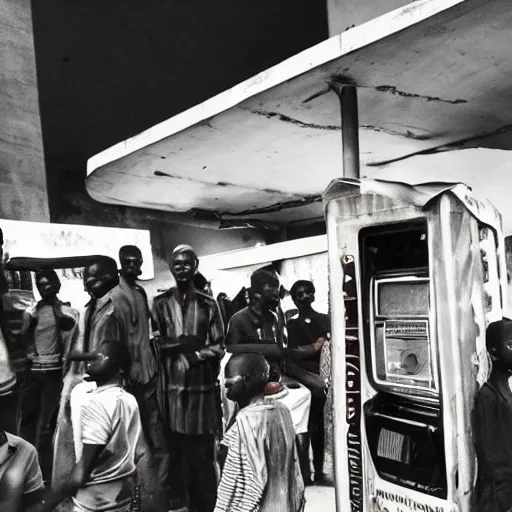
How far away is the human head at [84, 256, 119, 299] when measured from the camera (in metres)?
2.96

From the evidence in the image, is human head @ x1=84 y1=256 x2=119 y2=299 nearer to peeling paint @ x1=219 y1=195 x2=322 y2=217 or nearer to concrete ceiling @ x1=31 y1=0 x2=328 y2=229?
concrete ceiling @ x1=31 y1=0 x2=328 y2=229

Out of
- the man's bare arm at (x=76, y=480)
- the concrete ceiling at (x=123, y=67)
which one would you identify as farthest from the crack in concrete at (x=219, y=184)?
the man's bare arm at (x=76, y=480)

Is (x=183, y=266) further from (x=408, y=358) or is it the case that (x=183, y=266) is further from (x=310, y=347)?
(x=408, y=358)

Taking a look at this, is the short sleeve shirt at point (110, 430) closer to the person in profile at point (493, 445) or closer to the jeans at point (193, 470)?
the jeans at point (193, 470)

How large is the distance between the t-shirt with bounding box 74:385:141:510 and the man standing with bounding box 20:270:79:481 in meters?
0.17

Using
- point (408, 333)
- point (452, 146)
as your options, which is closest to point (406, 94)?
point (452, 146)

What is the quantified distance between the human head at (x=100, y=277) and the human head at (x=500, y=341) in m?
1.74

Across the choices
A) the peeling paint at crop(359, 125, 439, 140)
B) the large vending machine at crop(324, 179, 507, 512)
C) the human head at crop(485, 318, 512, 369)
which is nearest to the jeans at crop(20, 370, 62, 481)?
the large vending machine at crop(324, 179, 507, 512)

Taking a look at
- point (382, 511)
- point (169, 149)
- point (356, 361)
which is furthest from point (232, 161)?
point (382, 511)

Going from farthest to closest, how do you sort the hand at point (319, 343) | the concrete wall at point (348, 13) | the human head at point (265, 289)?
the concrete wall at point (348, 13) → the human head at point (265, 289) → the hand at point (319, 343)

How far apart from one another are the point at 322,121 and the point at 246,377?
125cm

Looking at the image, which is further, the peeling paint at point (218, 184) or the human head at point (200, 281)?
the human head at point (200, 281)

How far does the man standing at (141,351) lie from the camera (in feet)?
9.84

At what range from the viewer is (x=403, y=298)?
2291 millimetres
